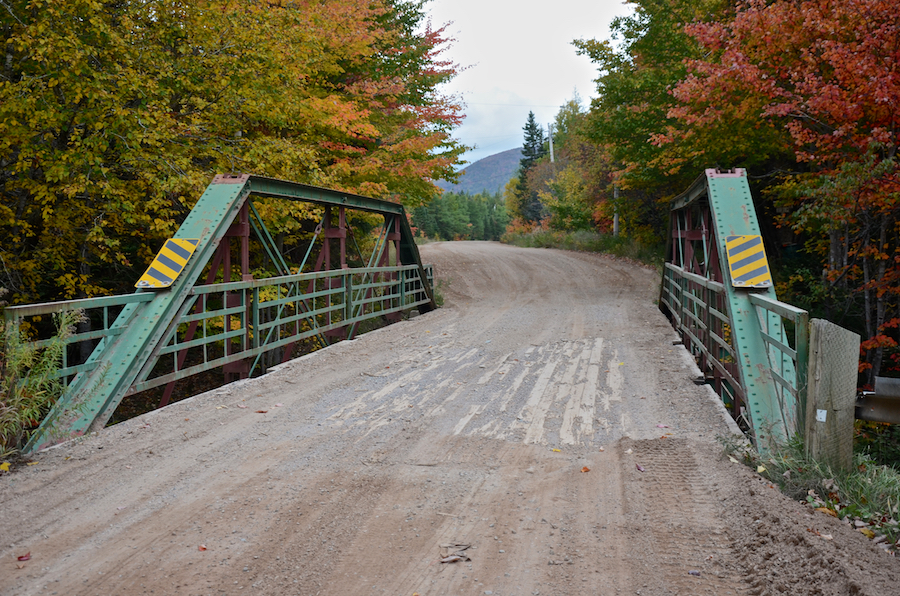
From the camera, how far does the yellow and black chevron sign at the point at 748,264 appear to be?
535cm

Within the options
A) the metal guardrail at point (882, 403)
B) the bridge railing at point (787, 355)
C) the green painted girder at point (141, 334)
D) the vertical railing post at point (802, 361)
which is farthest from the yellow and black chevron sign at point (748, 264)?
the green painted girder at point (141, 334)

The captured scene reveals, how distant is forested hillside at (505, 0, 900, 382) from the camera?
8766mm

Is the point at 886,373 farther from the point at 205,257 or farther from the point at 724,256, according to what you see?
the point at 205,257

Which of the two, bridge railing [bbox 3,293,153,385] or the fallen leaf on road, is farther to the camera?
bridge railing [bbox 3,293,153,385]

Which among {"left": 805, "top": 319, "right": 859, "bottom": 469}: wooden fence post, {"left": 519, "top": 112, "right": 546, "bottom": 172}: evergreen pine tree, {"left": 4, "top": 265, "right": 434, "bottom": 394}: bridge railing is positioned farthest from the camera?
{"left": 519, "top": 112, "right": 546, "bottom": 172}: evergreen pine tree

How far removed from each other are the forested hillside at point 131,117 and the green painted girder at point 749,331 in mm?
6676

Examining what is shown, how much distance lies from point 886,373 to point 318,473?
11533 mm

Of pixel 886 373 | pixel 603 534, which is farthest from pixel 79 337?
pixel 886 373

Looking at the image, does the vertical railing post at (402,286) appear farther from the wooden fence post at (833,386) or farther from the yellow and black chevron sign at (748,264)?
the wooden fence post at (833,386)

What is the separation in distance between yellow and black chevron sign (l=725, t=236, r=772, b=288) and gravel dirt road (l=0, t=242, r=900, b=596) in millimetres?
1207

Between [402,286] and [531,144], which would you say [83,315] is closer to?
[402,286]

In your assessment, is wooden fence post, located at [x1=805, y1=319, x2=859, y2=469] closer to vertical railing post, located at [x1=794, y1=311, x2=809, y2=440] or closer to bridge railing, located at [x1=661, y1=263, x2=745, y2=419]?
vertical railing post, located at [x1=794, y1=311, x2=809, y2=440]

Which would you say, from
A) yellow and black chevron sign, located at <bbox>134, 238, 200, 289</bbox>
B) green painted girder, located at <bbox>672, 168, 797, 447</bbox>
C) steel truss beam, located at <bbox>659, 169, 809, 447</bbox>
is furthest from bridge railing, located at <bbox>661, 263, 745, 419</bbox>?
yellow and black chevron sign, located at <bbox>134, 238, 200, 289</bbox>

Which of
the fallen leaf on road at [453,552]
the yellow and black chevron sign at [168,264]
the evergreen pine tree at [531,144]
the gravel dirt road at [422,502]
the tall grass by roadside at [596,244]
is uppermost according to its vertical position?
the evergreen pine tree at [531,144]
